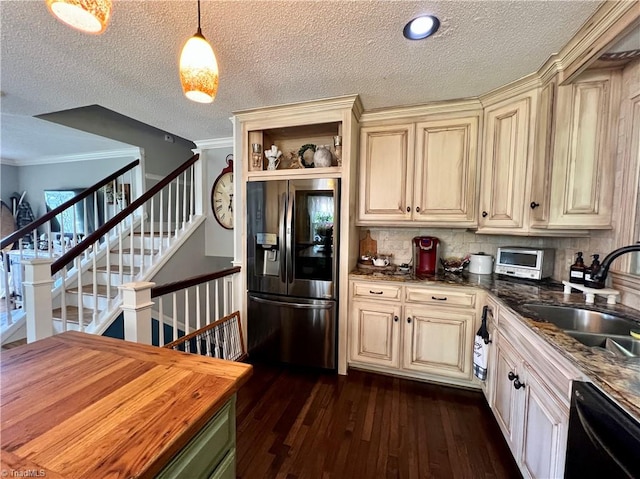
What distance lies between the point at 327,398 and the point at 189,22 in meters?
2.56

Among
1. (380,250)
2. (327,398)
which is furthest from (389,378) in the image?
(380,250)

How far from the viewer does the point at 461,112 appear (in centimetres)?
227

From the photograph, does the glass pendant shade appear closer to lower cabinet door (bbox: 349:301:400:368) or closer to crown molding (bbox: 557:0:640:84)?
crown molding (bbox: 557:0:640:84)

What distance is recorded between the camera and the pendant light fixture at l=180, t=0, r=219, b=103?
1022mm

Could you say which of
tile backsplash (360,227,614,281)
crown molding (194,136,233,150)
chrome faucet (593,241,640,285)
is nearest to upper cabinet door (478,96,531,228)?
tile backsplash (360,227,614,281)

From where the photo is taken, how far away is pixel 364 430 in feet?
5.78

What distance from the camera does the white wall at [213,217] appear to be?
360cm

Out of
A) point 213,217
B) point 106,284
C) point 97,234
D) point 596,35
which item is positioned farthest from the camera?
point 213,217

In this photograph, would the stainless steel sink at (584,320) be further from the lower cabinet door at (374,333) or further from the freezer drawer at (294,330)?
the freezer drawer at (294,330)

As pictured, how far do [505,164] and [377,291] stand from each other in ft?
4.58

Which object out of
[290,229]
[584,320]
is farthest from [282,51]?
[584,320]

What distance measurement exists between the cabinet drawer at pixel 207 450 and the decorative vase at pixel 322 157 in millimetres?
1929

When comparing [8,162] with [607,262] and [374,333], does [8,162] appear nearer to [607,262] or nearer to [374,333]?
[374,333]

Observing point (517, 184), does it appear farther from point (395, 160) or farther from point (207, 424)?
point (207, 424)
